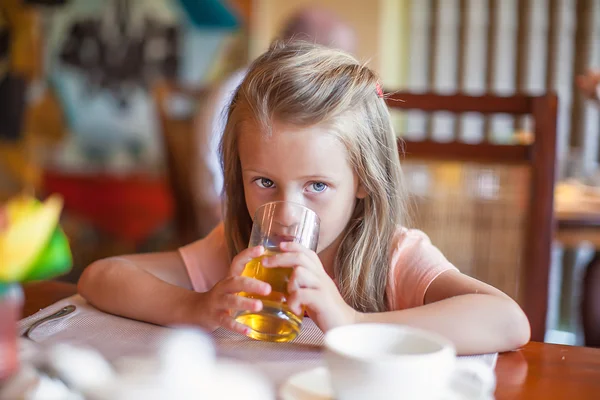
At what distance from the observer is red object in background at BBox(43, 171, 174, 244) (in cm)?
421

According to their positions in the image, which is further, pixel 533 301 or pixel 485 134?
pixel 485 134

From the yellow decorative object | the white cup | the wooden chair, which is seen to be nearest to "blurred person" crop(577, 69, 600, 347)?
the wooden chair

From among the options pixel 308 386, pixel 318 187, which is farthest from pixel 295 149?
pixel 308 386

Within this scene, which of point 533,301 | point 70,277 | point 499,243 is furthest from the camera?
point 70,277

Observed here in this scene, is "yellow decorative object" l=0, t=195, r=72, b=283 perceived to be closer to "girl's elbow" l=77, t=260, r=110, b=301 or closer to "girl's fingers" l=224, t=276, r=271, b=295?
"girl's fingers" l=224, t=276, r=271, b=295

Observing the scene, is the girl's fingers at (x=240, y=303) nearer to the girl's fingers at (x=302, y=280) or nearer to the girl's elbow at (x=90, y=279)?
the girl's fingers at (x=302, y=280)

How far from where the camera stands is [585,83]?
1.68 m

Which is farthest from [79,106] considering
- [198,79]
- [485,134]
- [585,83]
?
[585,83]

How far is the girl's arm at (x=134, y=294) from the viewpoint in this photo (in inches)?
32.8

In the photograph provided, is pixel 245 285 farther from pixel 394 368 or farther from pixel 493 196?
pixel 493 196

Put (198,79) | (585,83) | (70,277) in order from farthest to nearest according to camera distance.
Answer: (198,79) → (70,277) → (585,83)

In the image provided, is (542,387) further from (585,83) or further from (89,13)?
(89,13)

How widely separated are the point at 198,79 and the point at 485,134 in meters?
1.69

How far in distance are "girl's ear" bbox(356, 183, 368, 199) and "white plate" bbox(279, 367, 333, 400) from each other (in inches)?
16.7
